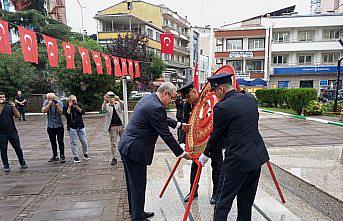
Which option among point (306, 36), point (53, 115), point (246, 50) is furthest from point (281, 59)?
point (53, 115)

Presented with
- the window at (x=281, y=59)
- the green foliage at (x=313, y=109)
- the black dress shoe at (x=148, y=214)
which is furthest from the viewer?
the window at (x=281, y=59)

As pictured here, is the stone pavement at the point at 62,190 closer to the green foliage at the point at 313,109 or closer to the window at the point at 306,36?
the green foliage at the point at 313,109

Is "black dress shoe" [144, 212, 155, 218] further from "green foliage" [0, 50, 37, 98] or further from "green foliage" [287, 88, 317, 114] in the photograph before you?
"green foliage" [0, 50, 37, 98]

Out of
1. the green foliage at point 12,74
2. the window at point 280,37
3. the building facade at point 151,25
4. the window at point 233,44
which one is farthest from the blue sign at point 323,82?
the green foliage at point 12,74

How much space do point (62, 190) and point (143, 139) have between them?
2434 millimetres

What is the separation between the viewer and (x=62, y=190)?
4.42 meters

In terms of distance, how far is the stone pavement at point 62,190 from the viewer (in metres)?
3.57

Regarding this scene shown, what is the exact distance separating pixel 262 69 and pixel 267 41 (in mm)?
3776

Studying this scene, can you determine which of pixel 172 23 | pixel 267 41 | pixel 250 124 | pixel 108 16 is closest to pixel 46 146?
pixel 250 124

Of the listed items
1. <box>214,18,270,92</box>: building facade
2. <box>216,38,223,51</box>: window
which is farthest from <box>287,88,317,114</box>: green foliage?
<box>216,38,223,51</box>: window

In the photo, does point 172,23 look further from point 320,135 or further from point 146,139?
point 146,139

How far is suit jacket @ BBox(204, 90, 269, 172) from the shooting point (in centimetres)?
238

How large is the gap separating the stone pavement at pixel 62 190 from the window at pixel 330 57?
1425 inches

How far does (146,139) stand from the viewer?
9.48 feet
